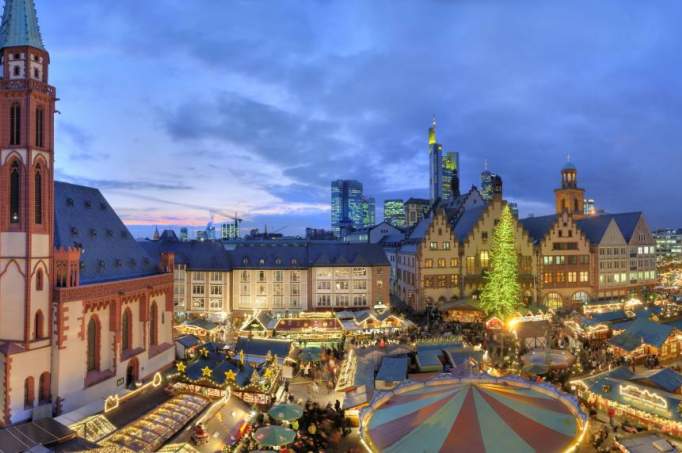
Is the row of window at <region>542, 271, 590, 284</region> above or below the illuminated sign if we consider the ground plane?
above

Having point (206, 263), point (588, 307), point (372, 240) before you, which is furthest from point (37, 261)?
point (372, 240)

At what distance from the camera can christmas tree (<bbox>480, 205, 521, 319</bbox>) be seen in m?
48.1

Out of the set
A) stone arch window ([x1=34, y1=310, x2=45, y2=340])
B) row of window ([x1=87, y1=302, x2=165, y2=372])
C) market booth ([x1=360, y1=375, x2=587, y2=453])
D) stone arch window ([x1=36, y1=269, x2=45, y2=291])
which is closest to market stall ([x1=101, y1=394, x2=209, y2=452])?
row of window ([x1=87, y1=302, x2=165, y2=372])

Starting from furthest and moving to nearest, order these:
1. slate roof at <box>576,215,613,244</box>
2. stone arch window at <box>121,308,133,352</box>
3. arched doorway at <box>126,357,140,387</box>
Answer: slate roof at <box>576,215,613,244</box> < stone arch window at <box>121,308,133,352</box> < arched doorway at <box>126,357,140,387</box>

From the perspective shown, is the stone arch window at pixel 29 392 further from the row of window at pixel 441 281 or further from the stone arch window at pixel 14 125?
the row of window at pixel 441 281

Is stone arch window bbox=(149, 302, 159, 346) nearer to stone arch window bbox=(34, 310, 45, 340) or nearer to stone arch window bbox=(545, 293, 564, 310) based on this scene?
stone arch window bbox=(34, 310, 45, 340)

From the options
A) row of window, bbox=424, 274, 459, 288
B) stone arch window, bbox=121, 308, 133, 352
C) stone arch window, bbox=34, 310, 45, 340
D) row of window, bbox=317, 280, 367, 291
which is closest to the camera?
stone arch window, bbox=34, 310, 45, 340

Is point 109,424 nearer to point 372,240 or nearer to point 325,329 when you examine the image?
point 325,329

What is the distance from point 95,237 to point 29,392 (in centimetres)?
1102

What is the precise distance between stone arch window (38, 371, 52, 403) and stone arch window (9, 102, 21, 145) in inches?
498

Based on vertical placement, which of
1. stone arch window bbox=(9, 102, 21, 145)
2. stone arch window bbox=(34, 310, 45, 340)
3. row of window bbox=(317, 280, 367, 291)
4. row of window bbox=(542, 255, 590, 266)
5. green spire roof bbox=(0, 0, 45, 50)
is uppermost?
green spire roof bbox=(0, 0, 45, 50)

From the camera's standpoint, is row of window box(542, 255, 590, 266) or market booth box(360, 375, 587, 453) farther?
row of window box(542, 255, 590, 266)

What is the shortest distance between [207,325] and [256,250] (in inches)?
585

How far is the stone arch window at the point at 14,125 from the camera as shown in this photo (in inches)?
961
